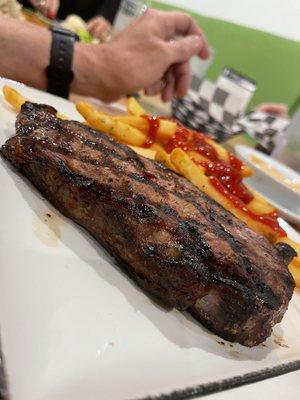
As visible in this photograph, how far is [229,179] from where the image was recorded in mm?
1798

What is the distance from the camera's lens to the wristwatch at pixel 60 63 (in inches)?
93.4

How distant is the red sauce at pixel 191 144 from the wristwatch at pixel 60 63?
881 millimetres

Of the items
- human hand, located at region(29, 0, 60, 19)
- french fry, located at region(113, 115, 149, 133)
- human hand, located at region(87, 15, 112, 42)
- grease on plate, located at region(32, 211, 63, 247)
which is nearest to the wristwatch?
french fry, located at region(113, 115, 149, 133)

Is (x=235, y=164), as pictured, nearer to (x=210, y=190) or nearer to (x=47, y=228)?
(x=210, y=190)

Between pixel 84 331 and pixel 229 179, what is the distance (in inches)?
45.3

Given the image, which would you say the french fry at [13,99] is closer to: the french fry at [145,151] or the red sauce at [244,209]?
the french fry at [145,151]

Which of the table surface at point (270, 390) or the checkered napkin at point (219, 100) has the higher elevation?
the table surface at point (270, 390)

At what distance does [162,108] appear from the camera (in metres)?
3.78

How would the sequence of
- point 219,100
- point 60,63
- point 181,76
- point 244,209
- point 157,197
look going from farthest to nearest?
point 219,100 → point 181,76 → point 60,63 → point 244,209 → point 157,197

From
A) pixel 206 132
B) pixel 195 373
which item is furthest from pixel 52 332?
pixel 206 132

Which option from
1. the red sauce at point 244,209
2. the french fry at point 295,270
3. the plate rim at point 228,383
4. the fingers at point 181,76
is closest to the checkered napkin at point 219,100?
the fingers at point 181,76

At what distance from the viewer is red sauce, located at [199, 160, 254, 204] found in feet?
5.79

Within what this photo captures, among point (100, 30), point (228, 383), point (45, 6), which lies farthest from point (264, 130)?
point (228, 383)

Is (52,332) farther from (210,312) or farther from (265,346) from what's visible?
(265,346)
